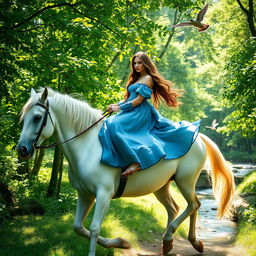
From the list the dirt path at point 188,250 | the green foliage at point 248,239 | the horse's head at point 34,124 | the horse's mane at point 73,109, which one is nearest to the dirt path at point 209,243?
the dirt path at point 188,250

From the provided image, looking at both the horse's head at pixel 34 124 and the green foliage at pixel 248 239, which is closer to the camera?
the horse's head at pixel 34 124

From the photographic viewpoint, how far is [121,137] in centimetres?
441

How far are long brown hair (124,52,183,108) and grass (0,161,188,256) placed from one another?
2502 mm

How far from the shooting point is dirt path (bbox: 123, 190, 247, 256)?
5711 mm

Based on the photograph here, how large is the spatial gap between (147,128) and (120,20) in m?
3.59

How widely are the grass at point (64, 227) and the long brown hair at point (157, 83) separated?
8.21ft

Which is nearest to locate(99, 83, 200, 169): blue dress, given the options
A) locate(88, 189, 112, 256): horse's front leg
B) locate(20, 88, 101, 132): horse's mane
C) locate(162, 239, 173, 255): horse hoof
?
locate(20, 88, 101, 132): horse's mane

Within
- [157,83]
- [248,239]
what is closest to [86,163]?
[157,83]

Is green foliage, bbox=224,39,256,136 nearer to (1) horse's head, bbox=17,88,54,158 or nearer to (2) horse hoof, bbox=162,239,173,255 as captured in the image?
(2) horse hoof, bbox=162,239,173,255

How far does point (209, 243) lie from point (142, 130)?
11.6 ft

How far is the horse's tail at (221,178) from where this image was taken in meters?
5.91

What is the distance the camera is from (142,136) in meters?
4.77

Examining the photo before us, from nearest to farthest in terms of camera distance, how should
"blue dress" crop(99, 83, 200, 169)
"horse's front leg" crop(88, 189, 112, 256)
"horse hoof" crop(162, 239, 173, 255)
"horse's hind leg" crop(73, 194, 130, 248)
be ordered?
"horse's front leg" crop(88, 189, 112, 256)
"blue dress" crop(99, 83, 200, 169)
"horse's hind leg" crop(73, 194, 130, 248)
"horse hoof" crop(162, 239, 173, 255)

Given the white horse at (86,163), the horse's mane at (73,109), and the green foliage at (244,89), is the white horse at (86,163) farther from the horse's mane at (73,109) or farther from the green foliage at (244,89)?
the green foliage at (244,89)
